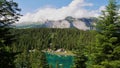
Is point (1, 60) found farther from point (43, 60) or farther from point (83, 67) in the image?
point (43, 60)

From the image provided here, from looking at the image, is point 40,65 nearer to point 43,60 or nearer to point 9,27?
point 43,60

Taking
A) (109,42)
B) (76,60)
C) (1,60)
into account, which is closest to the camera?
(109,42)

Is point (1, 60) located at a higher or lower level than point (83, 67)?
higher

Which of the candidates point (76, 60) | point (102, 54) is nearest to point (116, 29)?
point (102, 54)

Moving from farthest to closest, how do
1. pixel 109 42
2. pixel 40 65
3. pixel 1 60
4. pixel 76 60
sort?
1. pixel 40 65
2. pixel 76 60
3. pixel 1 60
4. pixel 109 42

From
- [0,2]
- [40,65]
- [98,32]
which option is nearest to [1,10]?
[0,2]

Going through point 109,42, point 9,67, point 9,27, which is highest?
point 9,27

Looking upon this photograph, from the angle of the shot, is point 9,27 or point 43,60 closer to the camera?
point 9,27
